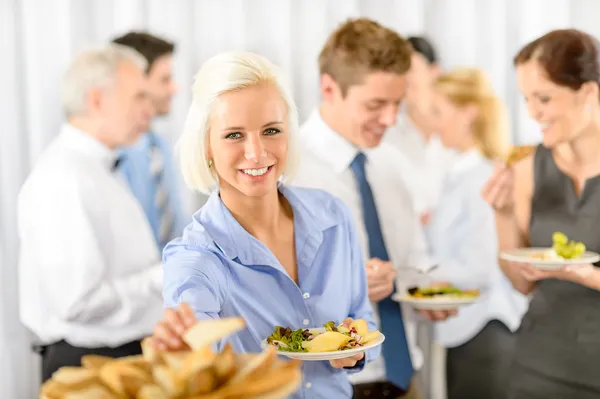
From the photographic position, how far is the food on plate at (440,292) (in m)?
2.52

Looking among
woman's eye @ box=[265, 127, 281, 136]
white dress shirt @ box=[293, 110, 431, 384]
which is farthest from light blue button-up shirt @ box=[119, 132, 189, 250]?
woman's eye @ box=[265, 127, 281, 136]

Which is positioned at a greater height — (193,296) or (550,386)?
(193,296)

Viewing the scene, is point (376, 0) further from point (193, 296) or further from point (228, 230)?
point (193, 296)

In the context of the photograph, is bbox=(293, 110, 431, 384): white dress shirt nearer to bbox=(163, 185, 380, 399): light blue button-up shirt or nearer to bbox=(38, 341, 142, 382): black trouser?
bbox=(163, 185, 380, 399): light blue button-up shirt

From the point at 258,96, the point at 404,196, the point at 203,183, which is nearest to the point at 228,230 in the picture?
the point at 203,183

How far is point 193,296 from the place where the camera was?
1396mm

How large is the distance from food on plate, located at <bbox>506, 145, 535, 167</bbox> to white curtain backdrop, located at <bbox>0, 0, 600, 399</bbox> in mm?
61

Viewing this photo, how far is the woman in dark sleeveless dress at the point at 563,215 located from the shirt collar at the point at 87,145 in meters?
1.39

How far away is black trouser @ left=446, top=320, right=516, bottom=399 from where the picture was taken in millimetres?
2914

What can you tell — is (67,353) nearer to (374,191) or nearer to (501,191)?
(374,191)

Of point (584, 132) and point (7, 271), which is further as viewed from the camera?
point (7, 271)

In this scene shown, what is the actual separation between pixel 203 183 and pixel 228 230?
0.44 feet

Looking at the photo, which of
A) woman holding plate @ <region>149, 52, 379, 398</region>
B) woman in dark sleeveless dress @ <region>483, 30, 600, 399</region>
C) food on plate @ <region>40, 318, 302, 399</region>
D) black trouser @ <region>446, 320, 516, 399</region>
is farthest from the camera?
black trouser @ <region>446, 320, 516, 399</region>

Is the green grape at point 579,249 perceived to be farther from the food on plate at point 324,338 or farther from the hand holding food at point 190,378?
the hand holding food at point 190,378
